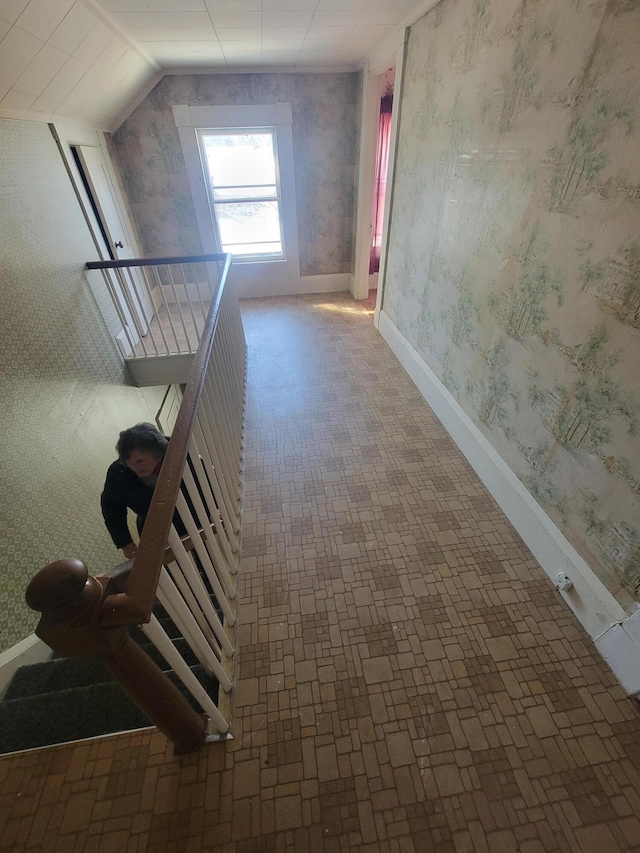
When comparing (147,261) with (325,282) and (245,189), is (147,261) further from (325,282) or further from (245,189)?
(325,282)

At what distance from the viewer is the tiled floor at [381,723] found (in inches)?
40.6

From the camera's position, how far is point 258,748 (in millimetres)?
1176

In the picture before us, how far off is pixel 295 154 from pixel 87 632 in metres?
4.66

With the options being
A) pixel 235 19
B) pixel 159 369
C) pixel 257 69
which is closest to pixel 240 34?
pixel 235 19

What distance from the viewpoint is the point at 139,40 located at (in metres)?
2.53

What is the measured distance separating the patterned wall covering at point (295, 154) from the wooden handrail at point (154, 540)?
12.7ft

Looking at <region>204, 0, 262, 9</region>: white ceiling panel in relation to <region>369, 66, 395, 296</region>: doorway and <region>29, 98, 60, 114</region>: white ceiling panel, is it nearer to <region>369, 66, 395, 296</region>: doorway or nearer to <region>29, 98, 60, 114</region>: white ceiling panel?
<region>29, 98, 60, 114</region>: white ceiling panel

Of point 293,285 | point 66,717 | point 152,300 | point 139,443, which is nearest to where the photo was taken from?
point 66,717

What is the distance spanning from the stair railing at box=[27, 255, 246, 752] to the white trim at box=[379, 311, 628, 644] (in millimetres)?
1374

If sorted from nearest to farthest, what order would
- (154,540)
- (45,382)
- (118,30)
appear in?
(154,540), (45,382), (118,30)

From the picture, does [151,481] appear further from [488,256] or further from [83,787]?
[488,256]

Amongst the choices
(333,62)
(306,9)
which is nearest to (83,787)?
(306,9)

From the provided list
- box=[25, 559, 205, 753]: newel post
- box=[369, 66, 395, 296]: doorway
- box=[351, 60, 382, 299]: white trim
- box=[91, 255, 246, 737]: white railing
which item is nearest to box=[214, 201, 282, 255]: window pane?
box=[351, 60, 382, 299]: white trim

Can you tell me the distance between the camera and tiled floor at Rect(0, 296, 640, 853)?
1032mm
